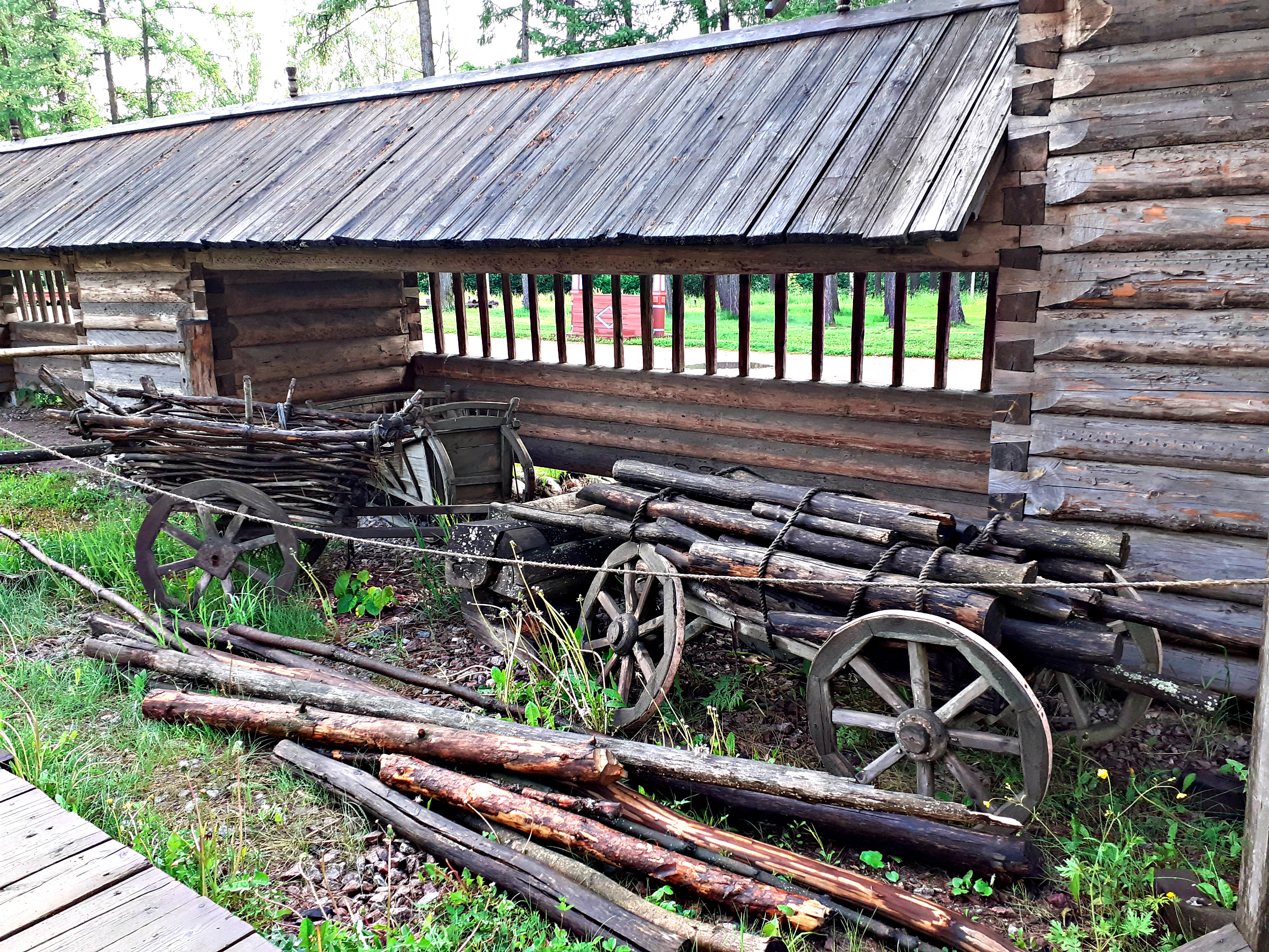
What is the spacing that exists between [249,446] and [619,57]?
15.9 feet

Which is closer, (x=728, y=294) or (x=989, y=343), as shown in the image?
(x=989, y=343)

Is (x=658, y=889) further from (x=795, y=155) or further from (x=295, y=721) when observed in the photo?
(x=795, y=155)

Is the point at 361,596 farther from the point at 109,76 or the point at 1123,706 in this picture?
the point at 109,76

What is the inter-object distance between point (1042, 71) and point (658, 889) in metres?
4.76

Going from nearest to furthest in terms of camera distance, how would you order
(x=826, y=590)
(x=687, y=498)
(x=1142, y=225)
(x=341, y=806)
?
(x=341, y=806)
(x=826, y=590)
(x=1142, y=225)
(x=687, y=498)

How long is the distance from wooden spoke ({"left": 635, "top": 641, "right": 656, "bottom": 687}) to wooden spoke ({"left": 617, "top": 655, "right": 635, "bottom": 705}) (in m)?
0.04

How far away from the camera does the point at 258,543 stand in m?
6.64

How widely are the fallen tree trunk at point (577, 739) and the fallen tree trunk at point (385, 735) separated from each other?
0.13 meters

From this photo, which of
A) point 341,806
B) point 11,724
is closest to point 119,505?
point 11,724

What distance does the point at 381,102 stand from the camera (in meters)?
9.79

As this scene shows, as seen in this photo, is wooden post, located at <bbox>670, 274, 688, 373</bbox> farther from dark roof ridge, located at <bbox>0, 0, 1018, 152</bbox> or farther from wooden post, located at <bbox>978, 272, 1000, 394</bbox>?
wooden post, located at <bbox>978, 272, 1000, 394</bbox>

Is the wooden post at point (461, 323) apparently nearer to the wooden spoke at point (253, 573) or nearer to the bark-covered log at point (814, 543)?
the wooden spoke at point (253, 573)

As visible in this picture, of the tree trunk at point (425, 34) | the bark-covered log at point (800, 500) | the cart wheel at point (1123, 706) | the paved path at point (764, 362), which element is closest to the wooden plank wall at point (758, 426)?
the paved path at point (764, 362)

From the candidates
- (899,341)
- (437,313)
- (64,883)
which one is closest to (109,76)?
(437,313)
